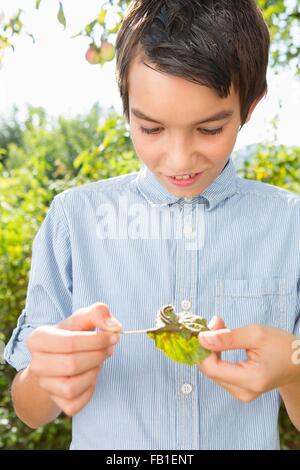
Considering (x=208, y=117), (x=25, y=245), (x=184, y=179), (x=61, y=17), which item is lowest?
(x=25, y=245)

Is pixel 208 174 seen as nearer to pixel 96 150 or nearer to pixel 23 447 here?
pixel 96 150

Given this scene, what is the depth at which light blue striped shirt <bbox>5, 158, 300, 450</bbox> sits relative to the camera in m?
1.37

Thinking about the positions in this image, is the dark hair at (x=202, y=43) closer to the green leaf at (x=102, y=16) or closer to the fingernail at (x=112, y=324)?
the fingernail at (x=112, y=324)

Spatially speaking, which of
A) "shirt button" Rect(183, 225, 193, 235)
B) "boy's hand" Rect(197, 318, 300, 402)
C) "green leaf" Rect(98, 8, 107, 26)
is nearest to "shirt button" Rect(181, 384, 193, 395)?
"boy's hand" Rect(197, 318, 300, 402)

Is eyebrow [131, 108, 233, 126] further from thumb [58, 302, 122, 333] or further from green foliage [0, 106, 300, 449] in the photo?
green foliage [0, 106, 300, 449]

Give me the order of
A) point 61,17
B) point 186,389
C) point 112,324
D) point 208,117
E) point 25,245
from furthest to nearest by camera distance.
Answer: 1. point 25,245
2. point 61,17
3. point 186,389
4. point 208,117
5. point 112,324

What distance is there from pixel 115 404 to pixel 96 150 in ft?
5.92

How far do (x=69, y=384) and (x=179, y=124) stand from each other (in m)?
0.46

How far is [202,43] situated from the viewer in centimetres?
122

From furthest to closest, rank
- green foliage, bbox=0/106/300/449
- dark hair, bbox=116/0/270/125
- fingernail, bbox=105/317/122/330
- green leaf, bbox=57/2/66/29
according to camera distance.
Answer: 1. green foliage, bbox=0/106/300/449
2. green leaf, bbox=57/2/66/29
3. dark hair, bbox=116/0/270/125
4. fingernail, bbox=105/317/122/330

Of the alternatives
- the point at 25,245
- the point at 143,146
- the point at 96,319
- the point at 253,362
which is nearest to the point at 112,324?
the point at 96,319

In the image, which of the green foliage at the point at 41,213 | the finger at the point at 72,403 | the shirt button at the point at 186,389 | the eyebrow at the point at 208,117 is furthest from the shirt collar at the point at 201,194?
the green foliage at the point at 41,213

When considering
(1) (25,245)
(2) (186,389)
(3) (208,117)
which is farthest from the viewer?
(1) (25,245)

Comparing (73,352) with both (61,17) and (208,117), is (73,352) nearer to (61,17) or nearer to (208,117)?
(208,117)
